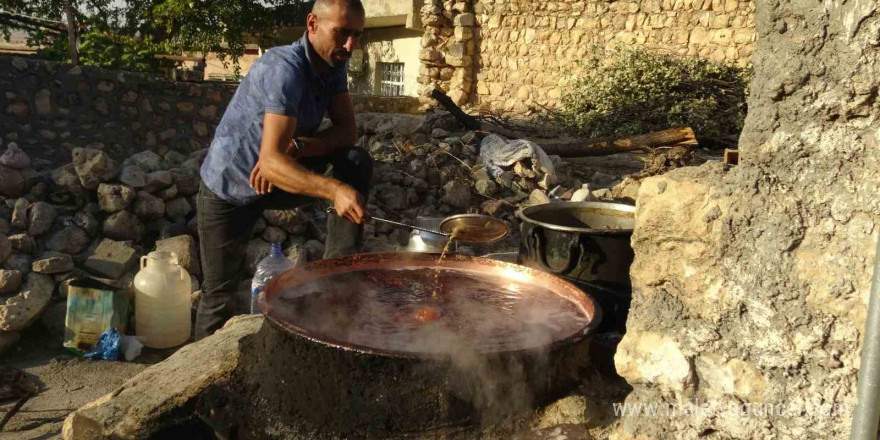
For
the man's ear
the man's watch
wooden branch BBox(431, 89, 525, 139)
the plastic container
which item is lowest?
the plastic container

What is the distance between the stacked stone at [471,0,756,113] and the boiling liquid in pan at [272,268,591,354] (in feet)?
29.2

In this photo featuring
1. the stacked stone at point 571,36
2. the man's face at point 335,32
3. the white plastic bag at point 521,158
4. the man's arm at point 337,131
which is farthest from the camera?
the stacked stone at point 571,36

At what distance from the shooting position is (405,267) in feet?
9.76

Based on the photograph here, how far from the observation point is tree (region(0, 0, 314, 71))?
40.2ft

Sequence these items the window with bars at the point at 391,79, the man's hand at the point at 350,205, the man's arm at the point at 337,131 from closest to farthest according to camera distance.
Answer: the man's hand at the point at 350,205 → the man's arm at the point at 337,131 → the window with bars at the point at 391,79

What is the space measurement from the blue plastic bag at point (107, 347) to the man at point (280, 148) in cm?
83

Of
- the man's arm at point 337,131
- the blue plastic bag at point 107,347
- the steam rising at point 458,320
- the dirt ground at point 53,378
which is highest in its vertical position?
the man's arm at point 337,131

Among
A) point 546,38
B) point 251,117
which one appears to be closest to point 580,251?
point 251,117

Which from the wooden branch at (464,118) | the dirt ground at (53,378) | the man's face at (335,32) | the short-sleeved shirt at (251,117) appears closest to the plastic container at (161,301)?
the dirt ground at (53,378)

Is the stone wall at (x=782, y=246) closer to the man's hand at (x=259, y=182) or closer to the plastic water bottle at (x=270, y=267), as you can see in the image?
the man's hand at (x=259, y=182)

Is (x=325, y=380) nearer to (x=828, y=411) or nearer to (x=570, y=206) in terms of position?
(x=828, y=411)

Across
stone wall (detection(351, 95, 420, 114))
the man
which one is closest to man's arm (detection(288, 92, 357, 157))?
the man

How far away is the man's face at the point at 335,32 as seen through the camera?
10.3 feet

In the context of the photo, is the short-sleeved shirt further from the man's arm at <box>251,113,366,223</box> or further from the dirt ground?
the dirt ground
